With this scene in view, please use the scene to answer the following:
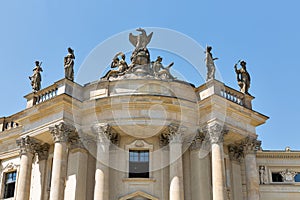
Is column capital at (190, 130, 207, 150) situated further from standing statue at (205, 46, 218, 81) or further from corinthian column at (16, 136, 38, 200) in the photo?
corinthian column at (16, 136, 38, 200)

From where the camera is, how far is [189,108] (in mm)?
29172

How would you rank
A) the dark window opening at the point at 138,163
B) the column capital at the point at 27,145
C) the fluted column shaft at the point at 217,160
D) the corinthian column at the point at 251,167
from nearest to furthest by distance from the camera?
the fluted column shaft at the point at 217,160, the dark window opening at the point at 138,163, the corinthian column at the point at 251,167, the column capital at the point at 27,145

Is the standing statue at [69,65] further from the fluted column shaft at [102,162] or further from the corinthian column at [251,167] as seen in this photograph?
the corinthian column at [251,167]

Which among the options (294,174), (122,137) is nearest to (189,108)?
(122,137)

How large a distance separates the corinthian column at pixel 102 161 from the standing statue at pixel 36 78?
6369mm

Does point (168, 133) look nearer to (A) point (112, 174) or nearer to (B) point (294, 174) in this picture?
(A) point (112, 174)

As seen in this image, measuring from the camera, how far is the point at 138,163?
2916 centimetres

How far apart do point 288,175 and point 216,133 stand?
9.19 metres

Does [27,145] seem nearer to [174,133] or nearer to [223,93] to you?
[174,133]

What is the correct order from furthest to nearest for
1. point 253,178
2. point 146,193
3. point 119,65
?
point 119,65 → point 253,178 → point 146,193

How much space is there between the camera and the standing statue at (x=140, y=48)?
32.0 m

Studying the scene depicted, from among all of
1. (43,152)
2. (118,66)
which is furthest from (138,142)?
(43,152)

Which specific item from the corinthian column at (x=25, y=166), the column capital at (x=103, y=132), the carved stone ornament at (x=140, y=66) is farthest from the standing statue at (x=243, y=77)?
the corinthian column at (x=25, y=166)

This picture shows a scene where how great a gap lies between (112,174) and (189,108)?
6.24m
